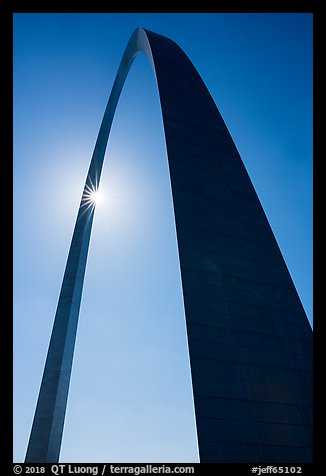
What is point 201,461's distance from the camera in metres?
7.79

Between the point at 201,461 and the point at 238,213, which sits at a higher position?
the point at 238,213

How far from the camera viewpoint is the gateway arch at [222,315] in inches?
346

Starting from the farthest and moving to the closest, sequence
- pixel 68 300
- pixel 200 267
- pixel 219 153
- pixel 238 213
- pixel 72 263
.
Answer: pixel 72 263
pixel 68 300
pixel 219 153
pixel 238 213
pixel 200 267

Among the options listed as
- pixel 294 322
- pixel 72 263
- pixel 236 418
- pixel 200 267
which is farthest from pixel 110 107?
pixel 236 418

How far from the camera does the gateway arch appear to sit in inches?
346

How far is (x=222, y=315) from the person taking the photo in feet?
34.3
